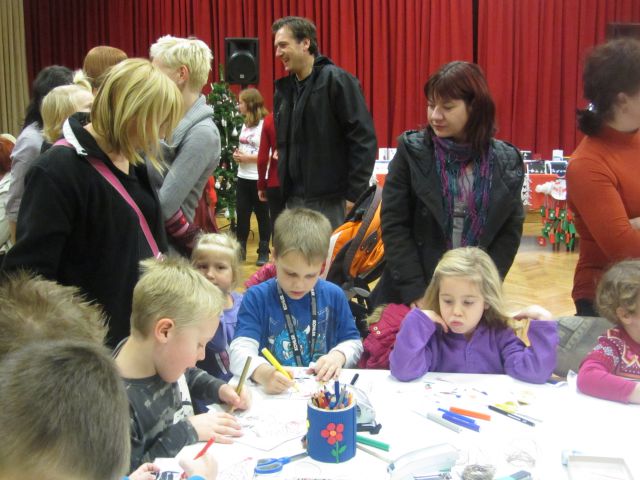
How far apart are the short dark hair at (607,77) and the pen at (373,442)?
135 centimetres

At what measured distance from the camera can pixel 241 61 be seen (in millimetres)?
7156

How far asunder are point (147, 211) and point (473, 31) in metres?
7.89

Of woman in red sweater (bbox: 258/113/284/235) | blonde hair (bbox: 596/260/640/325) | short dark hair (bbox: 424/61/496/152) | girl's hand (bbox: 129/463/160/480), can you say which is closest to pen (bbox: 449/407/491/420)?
blonde hair (bbox: 596/260/640/325)

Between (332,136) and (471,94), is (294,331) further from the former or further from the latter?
(332,136)

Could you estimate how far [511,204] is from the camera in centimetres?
241

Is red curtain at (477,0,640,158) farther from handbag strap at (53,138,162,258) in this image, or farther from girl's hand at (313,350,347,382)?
handbag strap at (53,138,162,258)

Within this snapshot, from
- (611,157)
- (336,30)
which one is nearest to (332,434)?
(611,157)

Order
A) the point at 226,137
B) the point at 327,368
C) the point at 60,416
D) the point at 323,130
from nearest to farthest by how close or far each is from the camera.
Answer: the point at 60,416 < the point at 327,368 < the point at 323,130 < the point at 226,137

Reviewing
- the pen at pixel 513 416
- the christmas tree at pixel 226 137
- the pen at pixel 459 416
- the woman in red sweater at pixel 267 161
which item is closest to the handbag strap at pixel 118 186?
the pen at pixel 459 416

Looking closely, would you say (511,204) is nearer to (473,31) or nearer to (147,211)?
(147,211)

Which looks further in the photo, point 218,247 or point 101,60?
point 101,60

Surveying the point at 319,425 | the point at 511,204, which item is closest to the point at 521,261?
the point at 511,204

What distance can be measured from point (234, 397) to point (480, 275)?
861 mm

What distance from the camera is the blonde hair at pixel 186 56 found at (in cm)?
266
